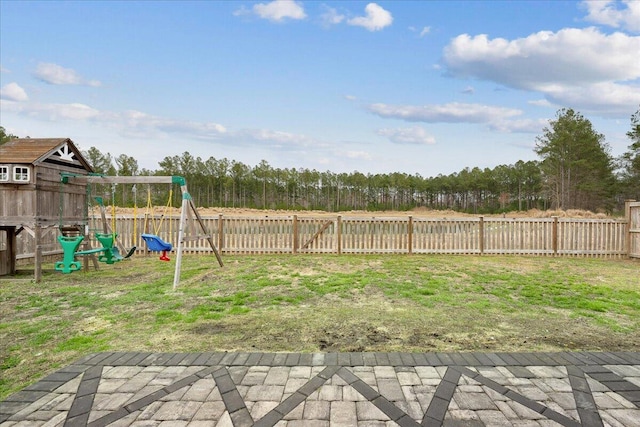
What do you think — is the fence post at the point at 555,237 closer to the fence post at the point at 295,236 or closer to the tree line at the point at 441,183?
the fence post at the point at 295,236

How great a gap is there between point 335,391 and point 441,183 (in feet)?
212

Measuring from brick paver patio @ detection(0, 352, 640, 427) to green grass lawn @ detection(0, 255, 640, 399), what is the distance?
333mm

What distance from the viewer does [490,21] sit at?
41.8 feet

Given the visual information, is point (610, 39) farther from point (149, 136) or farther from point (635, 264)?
point (149, 136)

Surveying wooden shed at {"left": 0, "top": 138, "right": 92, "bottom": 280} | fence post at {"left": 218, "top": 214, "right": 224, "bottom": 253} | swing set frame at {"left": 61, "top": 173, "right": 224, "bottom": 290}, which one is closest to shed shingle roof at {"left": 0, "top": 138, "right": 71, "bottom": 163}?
wooden shed at {"left": 0, "top": 138, "right": 92, "bottom": 280}

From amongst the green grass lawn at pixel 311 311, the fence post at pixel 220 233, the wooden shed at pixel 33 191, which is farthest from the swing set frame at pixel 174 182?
the fence post at pixel 220 233

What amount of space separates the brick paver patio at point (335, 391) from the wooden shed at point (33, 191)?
596 centimetres

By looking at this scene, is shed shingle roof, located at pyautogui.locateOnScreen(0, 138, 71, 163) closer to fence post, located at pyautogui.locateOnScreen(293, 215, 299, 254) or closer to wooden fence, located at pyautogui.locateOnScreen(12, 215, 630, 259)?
wooden fence, located at pyautogui.locateOnScreen(12, 215, 630, 259)

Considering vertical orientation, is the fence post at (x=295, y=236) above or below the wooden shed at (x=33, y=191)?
below

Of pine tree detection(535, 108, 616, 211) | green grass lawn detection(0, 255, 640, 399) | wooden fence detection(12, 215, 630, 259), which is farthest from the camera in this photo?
pine tree detection(535, 108, 616, 211)

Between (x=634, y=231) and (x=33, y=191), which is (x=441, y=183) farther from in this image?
(x=33, y=191)

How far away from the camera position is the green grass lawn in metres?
3.55

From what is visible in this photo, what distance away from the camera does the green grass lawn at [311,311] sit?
3.55 metres

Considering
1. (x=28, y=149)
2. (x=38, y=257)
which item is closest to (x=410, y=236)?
(x=38, y=257)
